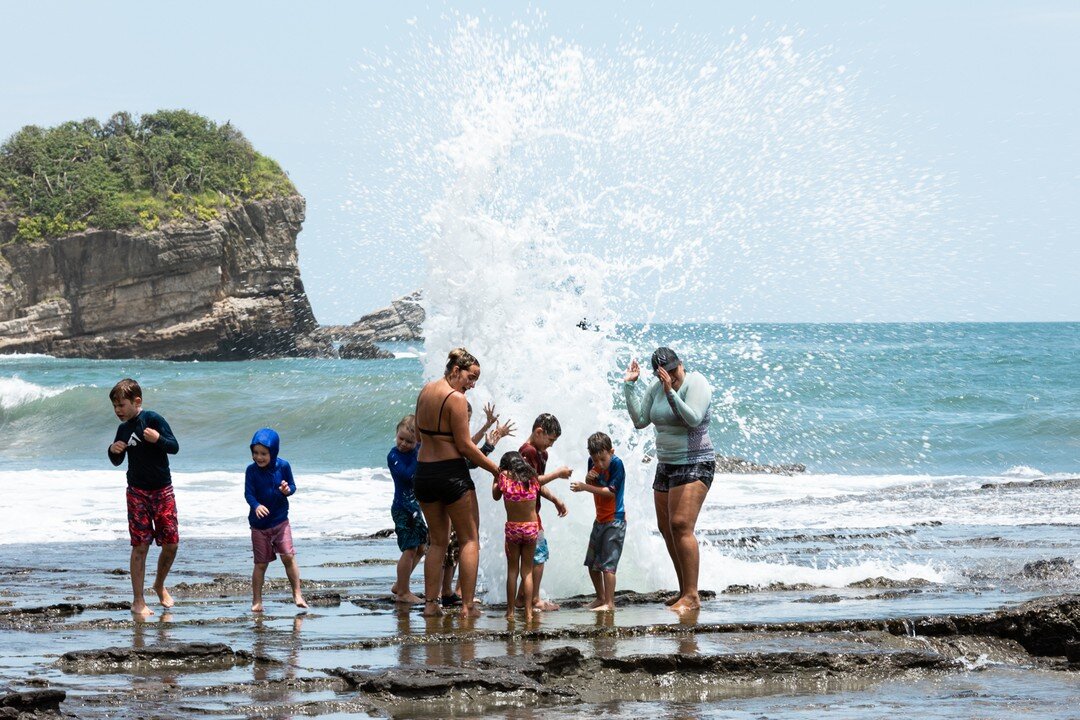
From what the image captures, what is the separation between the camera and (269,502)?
8.89 m

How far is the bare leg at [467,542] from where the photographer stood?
8062 mm

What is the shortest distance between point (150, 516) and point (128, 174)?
6517 cm

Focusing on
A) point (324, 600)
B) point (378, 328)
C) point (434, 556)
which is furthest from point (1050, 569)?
point (378, 328)

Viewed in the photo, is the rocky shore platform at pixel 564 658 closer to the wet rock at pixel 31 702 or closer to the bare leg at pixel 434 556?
the wet rock at pixel 31 702

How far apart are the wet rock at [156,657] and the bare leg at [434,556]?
1.84 meters

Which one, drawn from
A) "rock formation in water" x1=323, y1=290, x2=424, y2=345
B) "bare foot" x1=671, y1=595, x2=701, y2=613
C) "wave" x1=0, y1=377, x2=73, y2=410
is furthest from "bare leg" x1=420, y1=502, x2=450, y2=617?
"rock formation in water" x1=323, y1=290, x2=424, y2=345

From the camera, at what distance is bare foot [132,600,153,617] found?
8.20 metres

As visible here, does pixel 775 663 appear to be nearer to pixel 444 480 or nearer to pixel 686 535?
pixel 686 535

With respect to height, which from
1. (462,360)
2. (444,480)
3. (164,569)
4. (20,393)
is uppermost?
(20,393)

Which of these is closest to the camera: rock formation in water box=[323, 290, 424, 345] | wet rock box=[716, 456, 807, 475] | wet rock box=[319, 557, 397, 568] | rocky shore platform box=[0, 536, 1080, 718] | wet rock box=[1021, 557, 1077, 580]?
rocky shore platform box=[0, 536, 1080, 718]

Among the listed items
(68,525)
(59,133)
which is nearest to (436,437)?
(68,525)

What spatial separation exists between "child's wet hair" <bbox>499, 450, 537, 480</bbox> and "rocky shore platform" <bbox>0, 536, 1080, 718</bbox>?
0.94 metres

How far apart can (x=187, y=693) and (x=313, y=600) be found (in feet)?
10.8

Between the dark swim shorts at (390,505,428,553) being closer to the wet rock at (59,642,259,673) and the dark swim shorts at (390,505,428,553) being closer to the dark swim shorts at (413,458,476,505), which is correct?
the dark swim shorts at (413,458,476,505)
